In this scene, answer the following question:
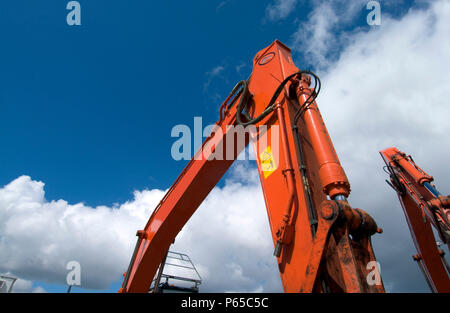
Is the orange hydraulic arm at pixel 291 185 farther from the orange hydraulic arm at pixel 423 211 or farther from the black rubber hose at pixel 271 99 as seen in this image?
the orange hydraulic arm at pixel 423 211

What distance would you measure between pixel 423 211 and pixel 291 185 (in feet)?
15.2

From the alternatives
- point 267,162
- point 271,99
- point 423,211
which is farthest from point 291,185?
point 423,211

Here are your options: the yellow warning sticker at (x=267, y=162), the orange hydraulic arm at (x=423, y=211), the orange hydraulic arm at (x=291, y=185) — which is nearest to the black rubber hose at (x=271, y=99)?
the orange hydraulic arm at (x=291, y=185)

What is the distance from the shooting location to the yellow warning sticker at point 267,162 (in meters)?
A: 2.86

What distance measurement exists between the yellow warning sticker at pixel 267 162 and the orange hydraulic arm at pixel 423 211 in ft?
12.8

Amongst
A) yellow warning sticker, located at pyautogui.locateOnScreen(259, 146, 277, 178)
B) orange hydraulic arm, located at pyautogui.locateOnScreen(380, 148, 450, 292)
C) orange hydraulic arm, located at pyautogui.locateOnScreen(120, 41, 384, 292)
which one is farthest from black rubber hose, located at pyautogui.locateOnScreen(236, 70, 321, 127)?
orange hydraulic arm, located at pyautogui.locateOnScreen(380, 148, 450, 292)

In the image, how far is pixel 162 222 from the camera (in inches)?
209

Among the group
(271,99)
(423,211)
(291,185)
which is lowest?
(291,185)

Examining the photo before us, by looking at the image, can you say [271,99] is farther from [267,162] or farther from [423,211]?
[423,211]

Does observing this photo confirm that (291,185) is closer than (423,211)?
Yes

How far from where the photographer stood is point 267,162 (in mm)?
2969

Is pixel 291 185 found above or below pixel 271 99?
below

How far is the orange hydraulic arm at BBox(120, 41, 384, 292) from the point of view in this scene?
1744mm
